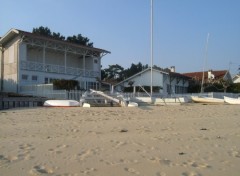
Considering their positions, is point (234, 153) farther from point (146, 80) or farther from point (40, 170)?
point (146, 80)

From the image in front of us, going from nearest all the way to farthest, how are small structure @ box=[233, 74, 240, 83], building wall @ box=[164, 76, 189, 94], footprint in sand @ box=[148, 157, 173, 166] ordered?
1. footprint in sand @ box=[148, 157, 173, 166]
2. building wall @ box=[164, 76, 189, 94]
3. small structure @ box=[233, 74, 240, 83]

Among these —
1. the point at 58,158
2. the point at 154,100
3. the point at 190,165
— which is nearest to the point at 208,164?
the point at 190,165

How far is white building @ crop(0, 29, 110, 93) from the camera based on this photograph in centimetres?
3050

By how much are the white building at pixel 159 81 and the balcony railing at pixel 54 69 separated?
6.30 meters

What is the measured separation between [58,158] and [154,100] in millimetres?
19474

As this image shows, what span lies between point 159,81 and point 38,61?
15499 millimetres

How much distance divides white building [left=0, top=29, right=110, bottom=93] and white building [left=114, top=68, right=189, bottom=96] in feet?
21.8

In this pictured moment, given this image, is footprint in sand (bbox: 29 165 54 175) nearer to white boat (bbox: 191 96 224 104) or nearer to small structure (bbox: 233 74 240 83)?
white boat (bbox: 191 96 224 104)

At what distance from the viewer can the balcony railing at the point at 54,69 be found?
30828mm

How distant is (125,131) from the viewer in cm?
952

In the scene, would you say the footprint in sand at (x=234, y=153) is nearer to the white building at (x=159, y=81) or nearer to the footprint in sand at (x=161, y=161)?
the footprint in sand at (x=161, y=161)

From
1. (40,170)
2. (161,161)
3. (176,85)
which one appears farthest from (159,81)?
(40,170)

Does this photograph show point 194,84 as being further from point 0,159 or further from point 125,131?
point 0,159

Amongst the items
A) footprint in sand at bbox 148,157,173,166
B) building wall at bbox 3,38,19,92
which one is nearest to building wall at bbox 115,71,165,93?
building wall at bbox 3,38,19,92
